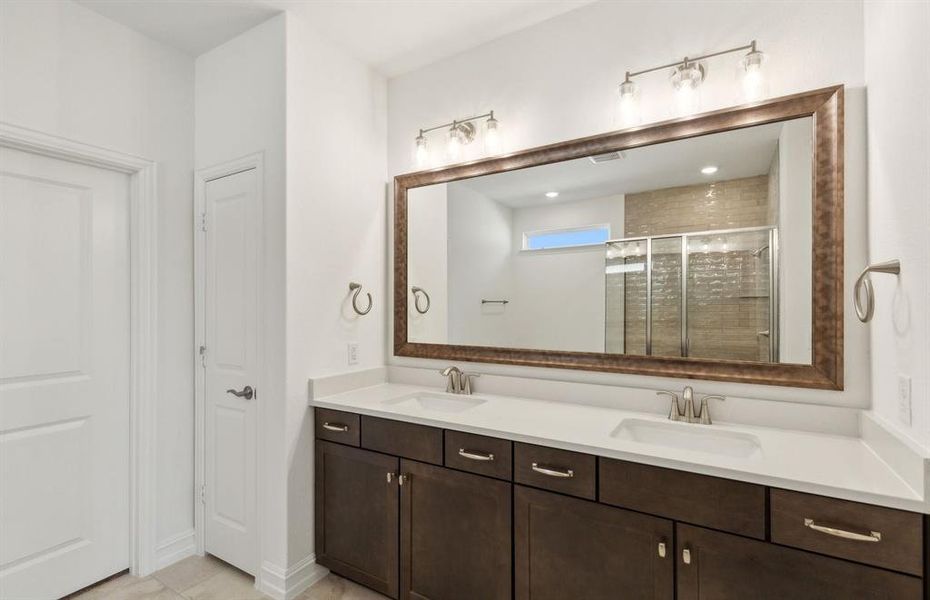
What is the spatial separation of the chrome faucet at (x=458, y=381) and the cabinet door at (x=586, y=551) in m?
0.77

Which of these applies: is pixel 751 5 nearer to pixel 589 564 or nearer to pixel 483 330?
pixel 483 330

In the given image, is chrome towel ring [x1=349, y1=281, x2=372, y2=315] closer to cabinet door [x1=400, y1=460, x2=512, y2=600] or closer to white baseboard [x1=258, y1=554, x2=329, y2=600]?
cabinet door [x1=400, y1=460, x2=512, y2=600]

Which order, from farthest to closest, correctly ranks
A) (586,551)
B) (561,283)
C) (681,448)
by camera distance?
1. (561,283)
2. (681,448)
3. (586,551)

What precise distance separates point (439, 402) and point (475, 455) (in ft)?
2.06

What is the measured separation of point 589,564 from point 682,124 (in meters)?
1.72

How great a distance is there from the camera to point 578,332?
2090 mm

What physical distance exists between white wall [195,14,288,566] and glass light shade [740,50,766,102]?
1959mm

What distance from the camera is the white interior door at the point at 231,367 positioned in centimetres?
222

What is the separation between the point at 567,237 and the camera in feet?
6.96

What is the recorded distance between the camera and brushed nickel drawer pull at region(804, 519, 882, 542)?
3.61 feet

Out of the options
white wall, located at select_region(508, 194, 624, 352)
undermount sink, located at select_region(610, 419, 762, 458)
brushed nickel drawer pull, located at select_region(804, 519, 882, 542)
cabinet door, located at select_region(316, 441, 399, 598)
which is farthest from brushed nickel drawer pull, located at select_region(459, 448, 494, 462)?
brushed nickel drawer pull, located at select_region(804, 519, 882, 542)

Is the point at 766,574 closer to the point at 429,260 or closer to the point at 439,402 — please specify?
the point at 439,402

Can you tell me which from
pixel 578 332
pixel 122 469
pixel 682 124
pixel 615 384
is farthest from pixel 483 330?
pixel 122 469

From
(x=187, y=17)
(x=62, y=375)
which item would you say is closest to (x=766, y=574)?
(x=62, y=375)
